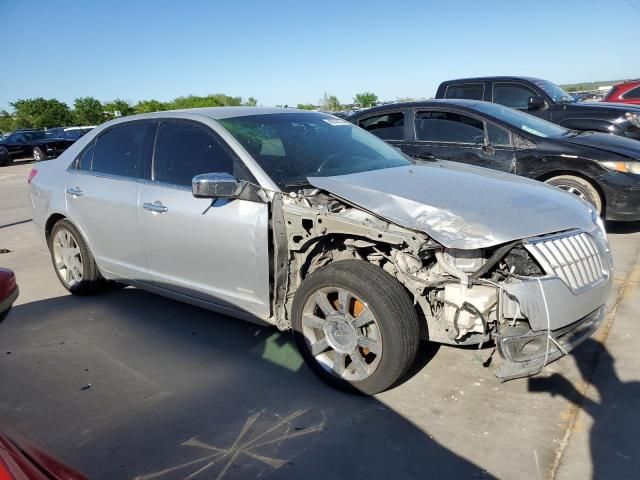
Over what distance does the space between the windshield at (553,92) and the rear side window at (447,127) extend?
301 centimetres

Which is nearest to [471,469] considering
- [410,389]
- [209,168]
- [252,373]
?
[410,389]

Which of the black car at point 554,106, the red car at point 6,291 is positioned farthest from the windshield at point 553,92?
the red car at point 6,291

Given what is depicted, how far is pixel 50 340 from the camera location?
164 inches

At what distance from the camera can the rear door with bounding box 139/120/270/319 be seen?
3.42 m

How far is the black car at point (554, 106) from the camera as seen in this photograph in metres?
8.59

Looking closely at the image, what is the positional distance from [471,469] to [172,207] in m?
2.53

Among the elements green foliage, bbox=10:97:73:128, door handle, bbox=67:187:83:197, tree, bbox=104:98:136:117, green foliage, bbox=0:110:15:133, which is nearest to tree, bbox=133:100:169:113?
tree, bbox=104:98:136:117

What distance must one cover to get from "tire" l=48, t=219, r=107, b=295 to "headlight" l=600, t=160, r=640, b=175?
216 inches

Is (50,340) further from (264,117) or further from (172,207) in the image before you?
(264,117)

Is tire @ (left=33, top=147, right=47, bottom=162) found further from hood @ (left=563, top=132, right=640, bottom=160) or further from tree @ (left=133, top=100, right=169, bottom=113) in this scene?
hood @ (left=563, top=132, right=640, bottom=160)

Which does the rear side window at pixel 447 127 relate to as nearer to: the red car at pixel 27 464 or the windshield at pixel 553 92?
the windshield at pixel 553 92

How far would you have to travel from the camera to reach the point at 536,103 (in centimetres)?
869

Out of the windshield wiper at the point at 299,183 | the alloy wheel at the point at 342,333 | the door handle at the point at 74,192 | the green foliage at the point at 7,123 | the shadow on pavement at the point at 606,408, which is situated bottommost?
the shadow on pavement at the point at 606,408

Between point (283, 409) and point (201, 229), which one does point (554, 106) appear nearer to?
point (201, 229)
